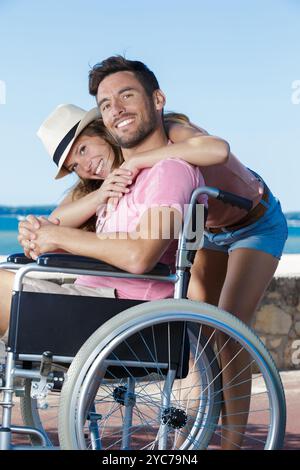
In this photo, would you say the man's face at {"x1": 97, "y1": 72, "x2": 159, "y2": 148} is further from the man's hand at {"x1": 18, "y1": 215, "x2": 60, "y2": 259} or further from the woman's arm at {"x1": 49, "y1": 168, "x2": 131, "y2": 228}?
the man's hand at {"x1": 18, "y1": 215, "x2": 60, "y2": 259}

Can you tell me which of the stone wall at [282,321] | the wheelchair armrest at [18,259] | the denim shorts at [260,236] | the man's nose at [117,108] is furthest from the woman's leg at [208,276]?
the stone wall at [282,321]

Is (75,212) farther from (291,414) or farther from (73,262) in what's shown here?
(291,414)

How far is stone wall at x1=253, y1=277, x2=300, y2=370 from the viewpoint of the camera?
6.25 metres

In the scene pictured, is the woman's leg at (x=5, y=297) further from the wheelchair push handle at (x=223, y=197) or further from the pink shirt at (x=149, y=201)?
the wheelchair push handle at (x=223, y=197)

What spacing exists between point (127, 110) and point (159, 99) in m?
→ 0.14

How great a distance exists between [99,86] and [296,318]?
3.16 meters

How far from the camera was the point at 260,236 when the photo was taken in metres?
3.77

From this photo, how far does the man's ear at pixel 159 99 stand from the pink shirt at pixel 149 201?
29 centimetres

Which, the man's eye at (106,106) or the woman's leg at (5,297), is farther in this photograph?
the man's eye at (106,106)

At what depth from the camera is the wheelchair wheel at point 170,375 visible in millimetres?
2988

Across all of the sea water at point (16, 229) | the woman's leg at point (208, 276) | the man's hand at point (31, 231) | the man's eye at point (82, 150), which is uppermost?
the sea water at point (16, 229)

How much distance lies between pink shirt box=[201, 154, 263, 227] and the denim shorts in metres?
0.05
